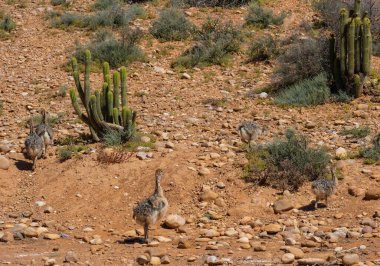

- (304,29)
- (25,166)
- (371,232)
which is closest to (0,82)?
(25,166)

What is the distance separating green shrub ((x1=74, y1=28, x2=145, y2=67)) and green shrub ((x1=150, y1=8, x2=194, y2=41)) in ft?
3.22

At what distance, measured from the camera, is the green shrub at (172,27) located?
813 inches

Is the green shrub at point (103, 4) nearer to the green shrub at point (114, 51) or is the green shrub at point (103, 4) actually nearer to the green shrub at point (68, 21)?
the green shrub at point (68, 21)

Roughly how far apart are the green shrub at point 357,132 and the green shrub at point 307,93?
2.15 m

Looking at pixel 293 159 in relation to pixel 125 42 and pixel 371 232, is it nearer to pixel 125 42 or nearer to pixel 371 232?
pixel 371 232

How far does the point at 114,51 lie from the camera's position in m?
19.2

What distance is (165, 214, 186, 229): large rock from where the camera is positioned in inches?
424

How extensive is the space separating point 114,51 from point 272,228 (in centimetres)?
1000

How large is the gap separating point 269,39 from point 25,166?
9054 mm

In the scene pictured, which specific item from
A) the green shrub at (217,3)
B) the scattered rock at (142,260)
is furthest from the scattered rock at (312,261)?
the green shrub at (217,3)

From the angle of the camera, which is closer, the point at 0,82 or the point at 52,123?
the point at 52,123

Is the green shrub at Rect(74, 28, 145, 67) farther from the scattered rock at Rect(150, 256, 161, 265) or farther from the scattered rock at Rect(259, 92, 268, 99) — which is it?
the scattered rock at Rect(150, 256, 161, 265)

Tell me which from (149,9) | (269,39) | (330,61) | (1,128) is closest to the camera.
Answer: (1,128)

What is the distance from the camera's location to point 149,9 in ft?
77.0
